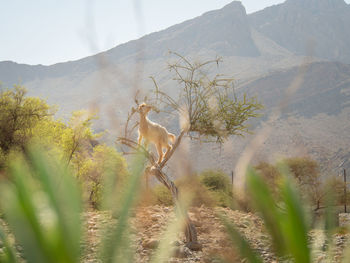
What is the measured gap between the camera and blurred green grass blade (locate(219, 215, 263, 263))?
0.49 m

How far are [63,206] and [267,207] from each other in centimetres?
29

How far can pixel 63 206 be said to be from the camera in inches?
18.4

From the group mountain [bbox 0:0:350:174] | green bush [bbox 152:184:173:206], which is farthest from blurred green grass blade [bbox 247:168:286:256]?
green bush [bbox 152:184:173:206]

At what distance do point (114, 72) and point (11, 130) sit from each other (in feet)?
40.2

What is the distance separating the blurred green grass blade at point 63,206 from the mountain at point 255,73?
314 mm

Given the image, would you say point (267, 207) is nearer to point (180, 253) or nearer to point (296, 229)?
point (296, 229)

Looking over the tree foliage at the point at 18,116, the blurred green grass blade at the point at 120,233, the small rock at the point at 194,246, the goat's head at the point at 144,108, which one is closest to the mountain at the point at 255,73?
the blurred green grass blade at the point at 120,233

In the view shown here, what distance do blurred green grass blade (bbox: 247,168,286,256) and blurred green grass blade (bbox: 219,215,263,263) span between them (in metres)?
0.04

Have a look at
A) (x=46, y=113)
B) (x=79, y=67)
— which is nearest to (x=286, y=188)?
(x=46, y=113)

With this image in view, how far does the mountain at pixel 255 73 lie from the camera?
97cm

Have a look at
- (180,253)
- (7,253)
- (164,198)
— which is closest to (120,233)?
(7,253)

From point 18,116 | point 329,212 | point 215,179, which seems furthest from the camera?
point 215,179

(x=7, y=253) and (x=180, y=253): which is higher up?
(x=7, y=253)

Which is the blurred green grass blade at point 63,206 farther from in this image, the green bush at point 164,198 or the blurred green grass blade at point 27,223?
the green bush at point 164,198
